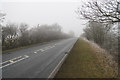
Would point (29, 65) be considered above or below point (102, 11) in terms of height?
below

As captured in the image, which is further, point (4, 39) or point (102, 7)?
point (4, 39)

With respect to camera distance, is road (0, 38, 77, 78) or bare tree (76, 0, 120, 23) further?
bare tree (76, 0, 120, 23)

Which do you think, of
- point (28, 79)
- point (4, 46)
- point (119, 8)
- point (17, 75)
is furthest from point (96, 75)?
point (4, 46)

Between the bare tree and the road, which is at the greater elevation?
the bare tree

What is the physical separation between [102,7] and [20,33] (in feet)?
64.2

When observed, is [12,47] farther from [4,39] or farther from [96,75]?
[96,75]

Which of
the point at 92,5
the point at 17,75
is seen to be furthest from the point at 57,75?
the point at 92,5

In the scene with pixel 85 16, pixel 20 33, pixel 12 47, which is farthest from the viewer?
pixel 20 33

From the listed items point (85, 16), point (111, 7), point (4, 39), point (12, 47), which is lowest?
point (12, 47)

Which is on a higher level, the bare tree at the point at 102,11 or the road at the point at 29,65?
the bare tree at the point at 102,11

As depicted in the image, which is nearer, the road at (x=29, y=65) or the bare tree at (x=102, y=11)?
the road at (x=29, y=65)

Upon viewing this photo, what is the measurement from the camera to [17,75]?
6.40m

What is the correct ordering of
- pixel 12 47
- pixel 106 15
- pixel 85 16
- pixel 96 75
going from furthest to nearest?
pixel 12 47 → pixel 85 16 → pixel 106 15 → pixel 96 75

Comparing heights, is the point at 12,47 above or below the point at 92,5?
below
